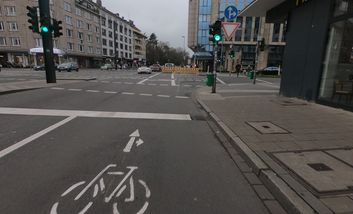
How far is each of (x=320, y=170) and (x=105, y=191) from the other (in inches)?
122

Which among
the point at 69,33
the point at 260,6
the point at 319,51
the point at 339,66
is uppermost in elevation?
the point at 69,33

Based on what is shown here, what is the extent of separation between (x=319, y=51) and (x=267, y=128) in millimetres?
5207

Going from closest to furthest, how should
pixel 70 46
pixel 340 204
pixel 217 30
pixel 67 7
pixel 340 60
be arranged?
pixel 340 204 → pixel 340 60 → pixel 217 30 → pixel 67 7 → pixel 70 46

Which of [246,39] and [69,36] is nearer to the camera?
[246,39]

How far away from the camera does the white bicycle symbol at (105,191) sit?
290 centimetres

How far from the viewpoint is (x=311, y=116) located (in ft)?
24.4

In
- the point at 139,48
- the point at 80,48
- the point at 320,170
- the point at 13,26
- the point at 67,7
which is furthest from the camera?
the point at 139,48

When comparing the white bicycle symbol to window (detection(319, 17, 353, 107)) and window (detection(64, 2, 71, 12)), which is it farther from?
window (detection(64, 2, 71, 12))

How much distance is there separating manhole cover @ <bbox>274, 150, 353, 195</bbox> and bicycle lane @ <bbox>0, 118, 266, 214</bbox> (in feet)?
2.62

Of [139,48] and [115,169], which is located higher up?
[139,48]

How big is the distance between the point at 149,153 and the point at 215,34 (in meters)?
9.67

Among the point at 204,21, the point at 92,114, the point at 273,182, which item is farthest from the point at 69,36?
the point at 273,182

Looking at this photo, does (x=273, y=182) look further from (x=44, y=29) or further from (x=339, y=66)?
(x=44, y=29)

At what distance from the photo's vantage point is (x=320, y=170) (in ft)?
12.0
